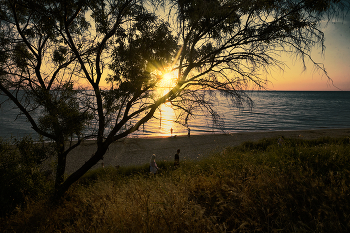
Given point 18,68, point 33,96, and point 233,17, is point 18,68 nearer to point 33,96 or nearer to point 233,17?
point 33,96

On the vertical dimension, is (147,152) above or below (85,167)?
below

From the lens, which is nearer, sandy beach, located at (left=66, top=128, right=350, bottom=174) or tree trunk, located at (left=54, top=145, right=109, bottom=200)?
tree trunk, located at (left=54, top=145, right=109, bottom=200)

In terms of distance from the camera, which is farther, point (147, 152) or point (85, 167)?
point (147, 152)

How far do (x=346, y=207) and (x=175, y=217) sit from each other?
248 centimetres

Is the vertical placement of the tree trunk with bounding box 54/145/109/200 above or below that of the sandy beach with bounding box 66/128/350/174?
above

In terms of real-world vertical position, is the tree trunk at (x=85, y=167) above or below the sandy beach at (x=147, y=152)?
above

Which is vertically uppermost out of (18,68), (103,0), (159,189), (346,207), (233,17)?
(103,0)

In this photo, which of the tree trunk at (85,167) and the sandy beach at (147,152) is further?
the sandy beach at (147,152)

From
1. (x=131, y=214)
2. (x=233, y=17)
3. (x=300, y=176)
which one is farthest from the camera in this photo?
(x=233, y=17)

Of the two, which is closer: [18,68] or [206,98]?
[206,98]

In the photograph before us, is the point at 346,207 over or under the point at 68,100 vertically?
under

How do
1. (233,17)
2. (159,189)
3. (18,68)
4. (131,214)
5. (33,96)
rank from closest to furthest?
1. (131,214)
2. (159,189)
3. (233,17)
4. (33,96)
5. (18,68)

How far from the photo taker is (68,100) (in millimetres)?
6867

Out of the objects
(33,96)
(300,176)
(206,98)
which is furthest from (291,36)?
(33,96)
